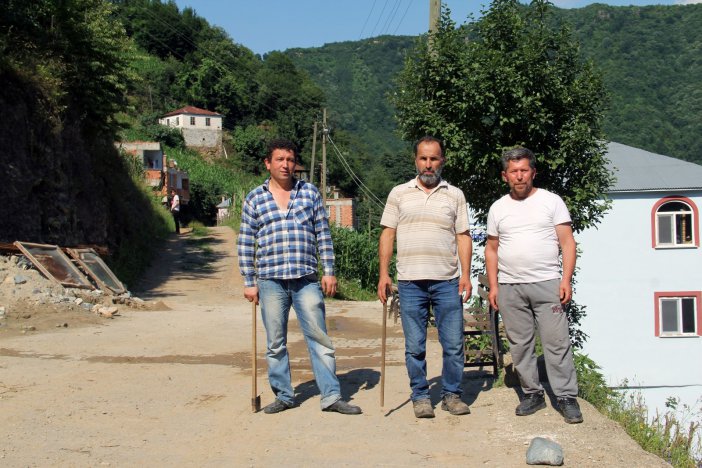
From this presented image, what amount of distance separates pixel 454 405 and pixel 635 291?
22.7m

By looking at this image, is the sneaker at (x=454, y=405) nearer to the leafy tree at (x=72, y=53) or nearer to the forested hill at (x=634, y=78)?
the forested hill at (x=634, y=78)

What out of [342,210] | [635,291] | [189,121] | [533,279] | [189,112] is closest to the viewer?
[533,279]

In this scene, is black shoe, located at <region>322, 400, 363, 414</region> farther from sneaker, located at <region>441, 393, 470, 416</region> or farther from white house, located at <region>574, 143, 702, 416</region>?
white house, located at <region>574, 143, 702, 416</region>

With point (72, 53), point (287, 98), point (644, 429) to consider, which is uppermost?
point (287, 98)

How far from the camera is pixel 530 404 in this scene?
5.15 metres

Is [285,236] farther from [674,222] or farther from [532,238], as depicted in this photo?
[674,222]

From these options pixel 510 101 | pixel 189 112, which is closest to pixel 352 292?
pixel 510 101

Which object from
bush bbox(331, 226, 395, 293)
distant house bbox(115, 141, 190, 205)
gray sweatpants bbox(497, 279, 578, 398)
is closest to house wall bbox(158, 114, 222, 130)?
distant house bbox(115, 141, 190, 205)

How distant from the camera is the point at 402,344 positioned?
9.26 meters

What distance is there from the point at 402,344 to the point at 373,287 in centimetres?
1659

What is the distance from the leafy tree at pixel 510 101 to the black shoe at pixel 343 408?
18.3 feet

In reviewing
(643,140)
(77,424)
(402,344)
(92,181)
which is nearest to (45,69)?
(92,181)

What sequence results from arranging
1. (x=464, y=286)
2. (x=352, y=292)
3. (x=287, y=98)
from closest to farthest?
(x=464, y=286)
(x=352, y=292)
(x=287, y=98)

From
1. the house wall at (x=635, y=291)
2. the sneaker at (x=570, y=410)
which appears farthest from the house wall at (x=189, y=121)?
the sneaker at (x=570, y=410)
